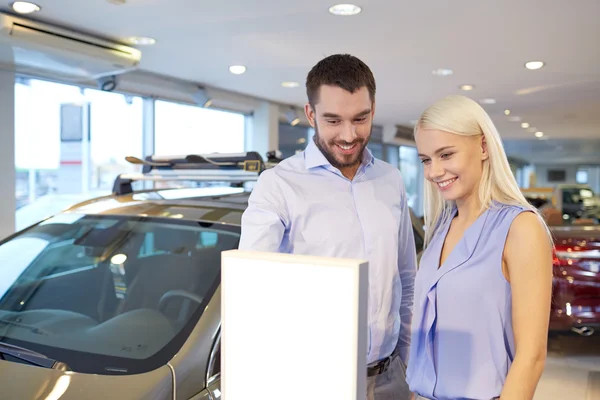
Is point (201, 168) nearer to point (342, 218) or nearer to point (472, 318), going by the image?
point (342, 218)

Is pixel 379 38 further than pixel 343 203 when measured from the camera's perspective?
Yes

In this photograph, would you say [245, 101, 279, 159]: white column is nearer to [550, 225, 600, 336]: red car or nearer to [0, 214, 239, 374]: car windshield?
[550, 225, 600, 336]: red car

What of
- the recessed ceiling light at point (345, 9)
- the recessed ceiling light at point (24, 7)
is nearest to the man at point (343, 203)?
the recessed ceiling light at point (345, 9)

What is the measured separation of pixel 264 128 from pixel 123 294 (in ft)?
22.3

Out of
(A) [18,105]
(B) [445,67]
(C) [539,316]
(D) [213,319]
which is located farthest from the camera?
(B) [445,67]

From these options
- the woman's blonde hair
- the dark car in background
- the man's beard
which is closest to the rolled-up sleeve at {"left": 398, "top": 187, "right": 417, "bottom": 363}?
the man's beard

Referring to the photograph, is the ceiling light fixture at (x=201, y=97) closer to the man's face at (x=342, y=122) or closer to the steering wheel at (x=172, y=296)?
the steering wheel at (x=172, y=296)

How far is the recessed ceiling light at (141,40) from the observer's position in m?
4.92

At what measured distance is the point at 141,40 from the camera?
4977mm

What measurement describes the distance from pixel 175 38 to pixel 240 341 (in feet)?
15.3

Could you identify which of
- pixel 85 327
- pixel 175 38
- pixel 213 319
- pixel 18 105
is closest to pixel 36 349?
pixel 85 327

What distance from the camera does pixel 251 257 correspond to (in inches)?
25.1

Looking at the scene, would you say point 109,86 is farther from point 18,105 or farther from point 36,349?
point 36,349

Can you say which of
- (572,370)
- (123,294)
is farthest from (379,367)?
(572,370)
